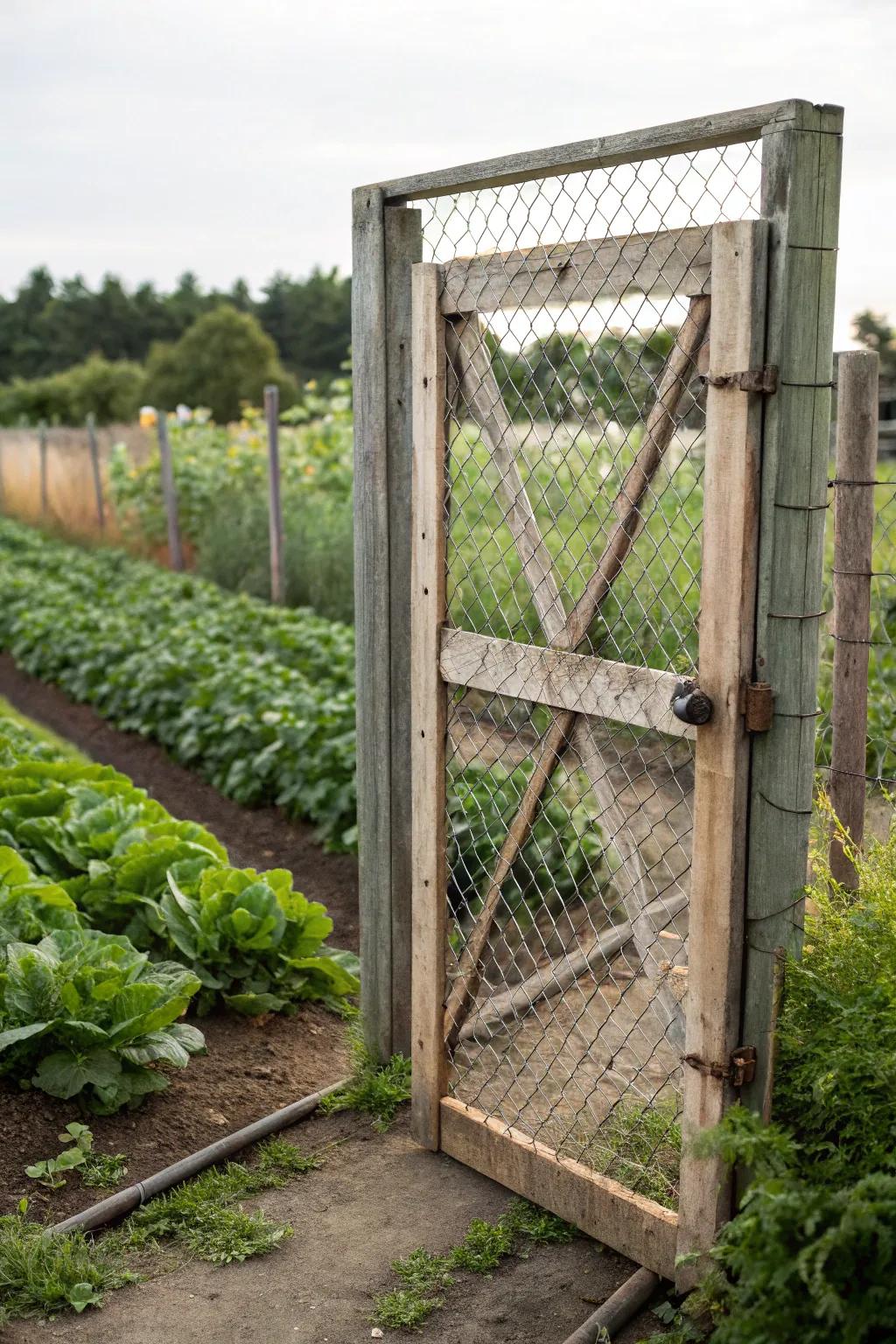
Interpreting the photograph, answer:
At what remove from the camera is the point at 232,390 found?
140ft

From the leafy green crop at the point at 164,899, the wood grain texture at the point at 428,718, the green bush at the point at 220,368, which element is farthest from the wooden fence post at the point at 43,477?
the green bush at the point at 220,368

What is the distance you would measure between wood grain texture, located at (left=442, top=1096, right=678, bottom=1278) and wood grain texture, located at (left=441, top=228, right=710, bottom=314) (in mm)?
2301

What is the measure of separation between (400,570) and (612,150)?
1.52 m

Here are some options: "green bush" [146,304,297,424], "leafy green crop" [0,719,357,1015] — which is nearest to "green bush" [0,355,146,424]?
"green bush" [146,304,297,424]

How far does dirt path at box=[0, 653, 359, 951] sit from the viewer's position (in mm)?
6133

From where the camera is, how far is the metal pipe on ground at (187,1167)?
136 inches

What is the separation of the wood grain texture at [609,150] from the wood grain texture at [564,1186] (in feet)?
8.49

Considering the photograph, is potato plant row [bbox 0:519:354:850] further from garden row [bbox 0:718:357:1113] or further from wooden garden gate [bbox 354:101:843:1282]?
wooden garden gate [bbox 354:101:843:1282]

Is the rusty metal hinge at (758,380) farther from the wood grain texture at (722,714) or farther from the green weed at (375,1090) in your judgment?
the green weed at (375,1090)

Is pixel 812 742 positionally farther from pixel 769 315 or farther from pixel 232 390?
pixel 232 390

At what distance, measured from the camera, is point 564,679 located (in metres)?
3.17

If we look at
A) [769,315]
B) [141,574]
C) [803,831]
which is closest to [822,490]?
[769,315]

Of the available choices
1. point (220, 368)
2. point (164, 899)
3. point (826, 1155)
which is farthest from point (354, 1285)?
point (220, 368)

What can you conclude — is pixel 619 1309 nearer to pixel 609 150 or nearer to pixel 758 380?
pixel 758 380
